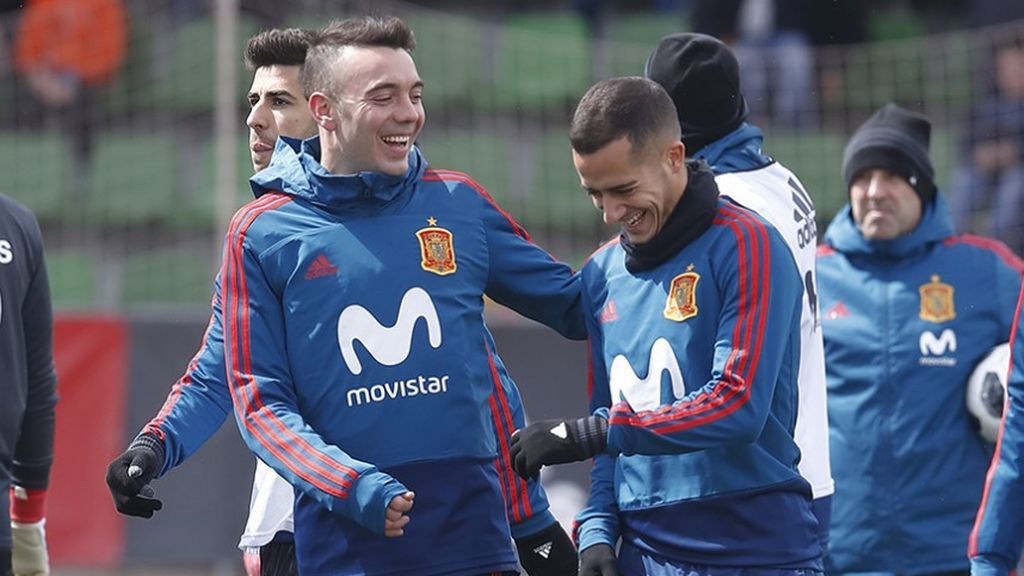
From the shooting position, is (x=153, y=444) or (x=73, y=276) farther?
(x=73, y=276)

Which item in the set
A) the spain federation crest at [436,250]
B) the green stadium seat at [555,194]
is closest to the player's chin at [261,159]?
the spain federation crest at [436,250]

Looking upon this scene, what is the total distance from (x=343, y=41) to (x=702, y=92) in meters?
1.00

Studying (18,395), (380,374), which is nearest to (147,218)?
(18,395)

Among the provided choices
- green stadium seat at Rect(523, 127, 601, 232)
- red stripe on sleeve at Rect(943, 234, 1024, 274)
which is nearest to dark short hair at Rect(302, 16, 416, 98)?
red stripe on sleeve at Rect(943, 234, 1024, 274)

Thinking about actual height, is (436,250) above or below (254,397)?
above

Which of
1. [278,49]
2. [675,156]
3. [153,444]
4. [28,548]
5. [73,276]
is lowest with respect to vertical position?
[28,548]

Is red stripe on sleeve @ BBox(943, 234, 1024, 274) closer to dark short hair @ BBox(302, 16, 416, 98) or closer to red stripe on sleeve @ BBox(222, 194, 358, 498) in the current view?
dark short hair @ BBox(302, 16, 416, 98)

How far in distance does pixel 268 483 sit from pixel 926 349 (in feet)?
8.19

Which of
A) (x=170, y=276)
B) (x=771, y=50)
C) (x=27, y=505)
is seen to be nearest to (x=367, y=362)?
(x=27, y=505)

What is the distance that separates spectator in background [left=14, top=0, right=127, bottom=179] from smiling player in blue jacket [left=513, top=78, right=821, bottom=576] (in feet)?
23.8

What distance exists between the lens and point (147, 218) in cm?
1062

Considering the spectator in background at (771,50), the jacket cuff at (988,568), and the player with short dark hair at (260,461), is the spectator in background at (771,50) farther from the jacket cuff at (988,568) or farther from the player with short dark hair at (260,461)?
the jacket cuff at (988,568)

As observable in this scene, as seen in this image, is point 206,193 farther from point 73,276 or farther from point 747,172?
point 747,172

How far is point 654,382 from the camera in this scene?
4258 mm
